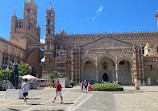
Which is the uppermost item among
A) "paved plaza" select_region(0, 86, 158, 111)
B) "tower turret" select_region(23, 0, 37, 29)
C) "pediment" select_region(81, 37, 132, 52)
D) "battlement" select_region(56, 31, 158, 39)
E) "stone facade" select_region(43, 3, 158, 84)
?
"tower turret" select_region(23, 0, 37, 29)

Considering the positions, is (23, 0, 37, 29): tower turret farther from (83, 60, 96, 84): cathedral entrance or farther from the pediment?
the pediment

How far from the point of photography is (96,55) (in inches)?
1496

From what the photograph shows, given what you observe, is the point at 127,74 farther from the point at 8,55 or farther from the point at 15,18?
the point at 15,18

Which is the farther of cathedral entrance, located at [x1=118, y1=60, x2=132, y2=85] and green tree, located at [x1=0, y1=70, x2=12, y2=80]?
cathedral entrance, located at [x1=118, y1=60, x2=132, y2=85]

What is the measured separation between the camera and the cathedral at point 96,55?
37.4 metres

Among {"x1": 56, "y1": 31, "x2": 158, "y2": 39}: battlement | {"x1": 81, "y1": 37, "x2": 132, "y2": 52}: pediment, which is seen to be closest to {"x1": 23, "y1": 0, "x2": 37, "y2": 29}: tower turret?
{"x1": 56, "y1": 31, "x2": 158, "y2": 39}: battlement

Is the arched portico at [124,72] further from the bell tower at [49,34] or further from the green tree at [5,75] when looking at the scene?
the green tree at [5,75]

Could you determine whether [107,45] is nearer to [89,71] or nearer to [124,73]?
[89,71]

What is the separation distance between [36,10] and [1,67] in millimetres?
31307

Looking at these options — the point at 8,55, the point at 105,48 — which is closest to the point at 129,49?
the point at 105,48

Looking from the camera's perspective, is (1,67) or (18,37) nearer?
(1,67)

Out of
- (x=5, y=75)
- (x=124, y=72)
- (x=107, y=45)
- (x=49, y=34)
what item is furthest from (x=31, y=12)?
(x=124, y=72)

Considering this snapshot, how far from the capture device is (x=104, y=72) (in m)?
41.2

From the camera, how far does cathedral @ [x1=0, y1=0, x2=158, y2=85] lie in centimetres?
3744
